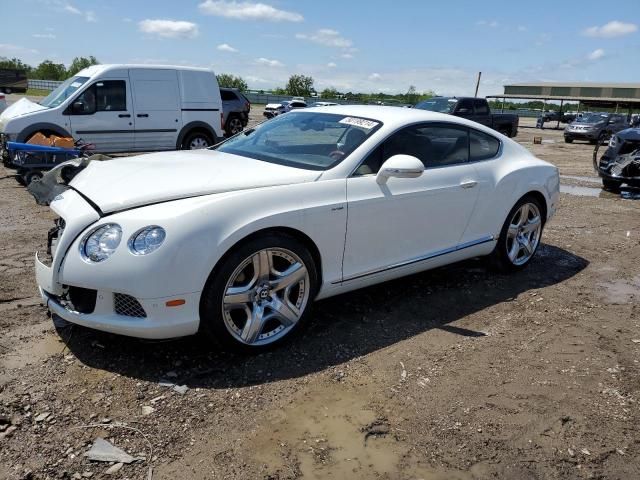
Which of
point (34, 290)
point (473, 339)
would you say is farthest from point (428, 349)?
point (34, 290)

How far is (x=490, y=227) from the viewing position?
4.71 m

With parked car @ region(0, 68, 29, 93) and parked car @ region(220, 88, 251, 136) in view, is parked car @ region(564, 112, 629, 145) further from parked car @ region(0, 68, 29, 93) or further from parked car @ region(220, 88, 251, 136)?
parked car @ region(0, 68, 29, 93)

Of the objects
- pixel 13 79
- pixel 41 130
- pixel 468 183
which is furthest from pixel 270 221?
pixel 13 79

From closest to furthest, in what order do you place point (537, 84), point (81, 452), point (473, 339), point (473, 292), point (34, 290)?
1. point (81, 452)
2. point (473, 339)
3. point (34, 290)
4. point (473, 292)
5. point (537, 84)

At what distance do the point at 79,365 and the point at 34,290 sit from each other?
1.38 meters

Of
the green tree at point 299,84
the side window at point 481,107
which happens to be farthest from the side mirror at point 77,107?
the green tree at point 299,84

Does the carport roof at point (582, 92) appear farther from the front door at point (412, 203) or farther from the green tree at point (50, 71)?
the green tree at point (50, 71)

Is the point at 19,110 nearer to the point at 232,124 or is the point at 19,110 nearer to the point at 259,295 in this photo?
the point at 259,295

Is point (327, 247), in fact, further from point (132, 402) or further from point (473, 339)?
point (132, 402)

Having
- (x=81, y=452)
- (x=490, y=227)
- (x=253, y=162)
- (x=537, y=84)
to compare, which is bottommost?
(x=81, y=452)

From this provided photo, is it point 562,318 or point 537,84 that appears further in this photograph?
point 537,84

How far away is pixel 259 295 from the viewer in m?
3.29

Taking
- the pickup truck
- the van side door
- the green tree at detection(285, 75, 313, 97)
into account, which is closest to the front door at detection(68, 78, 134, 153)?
the van side door

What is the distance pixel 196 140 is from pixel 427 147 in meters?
8.62
